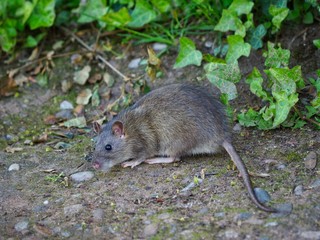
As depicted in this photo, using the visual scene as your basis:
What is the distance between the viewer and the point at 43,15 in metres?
7.30

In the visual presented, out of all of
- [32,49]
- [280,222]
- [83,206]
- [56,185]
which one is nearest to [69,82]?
[32,49]

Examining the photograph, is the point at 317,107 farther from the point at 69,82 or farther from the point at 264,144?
the point at 69,82

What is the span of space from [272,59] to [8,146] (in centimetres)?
275

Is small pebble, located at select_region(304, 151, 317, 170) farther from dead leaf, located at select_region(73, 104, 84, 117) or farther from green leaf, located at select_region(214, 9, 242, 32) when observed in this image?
dead leaf, located at select_region(73, 104, 84, 117)

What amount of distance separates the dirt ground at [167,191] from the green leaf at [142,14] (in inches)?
Answer: 40.6

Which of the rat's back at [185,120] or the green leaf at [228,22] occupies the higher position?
the green leaf at [228,22]

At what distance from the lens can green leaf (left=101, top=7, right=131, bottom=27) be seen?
675 centimetres

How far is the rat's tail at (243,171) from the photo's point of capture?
445 centimetres

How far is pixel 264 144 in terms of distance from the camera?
548 cm

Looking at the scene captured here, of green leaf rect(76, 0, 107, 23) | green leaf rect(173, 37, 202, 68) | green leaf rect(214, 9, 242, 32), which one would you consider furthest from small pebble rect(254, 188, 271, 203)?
green leaf rect(76, 0, 107, 23)

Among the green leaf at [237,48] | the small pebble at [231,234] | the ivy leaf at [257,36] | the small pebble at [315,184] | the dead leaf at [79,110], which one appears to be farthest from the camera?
the dead leaf at [79,110]

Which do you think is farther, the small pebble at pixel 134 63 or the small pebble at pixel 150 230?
the small pebble at pixel 134 63

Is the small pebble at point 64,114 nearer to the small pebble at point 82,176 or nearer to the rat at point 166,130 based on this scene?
the rat at point 166,130

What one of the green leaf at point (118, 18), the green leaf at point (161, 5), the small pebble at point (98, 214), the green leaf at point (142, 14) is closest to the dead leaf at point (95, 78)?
the green leaf at point (118, 18)
